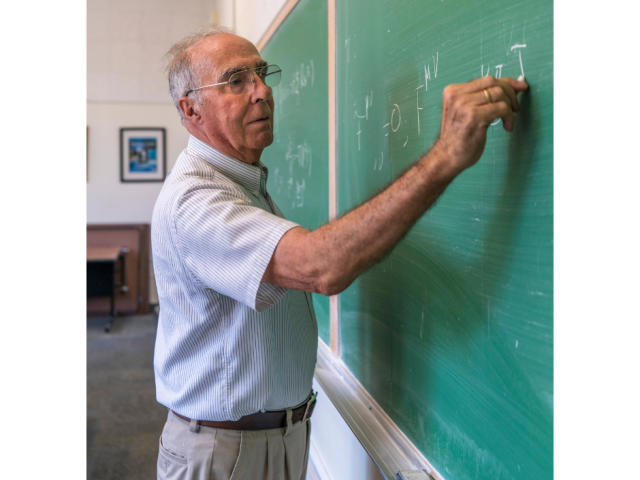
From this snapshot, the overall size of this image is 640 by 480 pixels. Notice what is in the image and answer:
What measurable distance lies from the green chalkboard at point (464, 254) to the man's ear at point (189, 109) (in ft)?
1.38

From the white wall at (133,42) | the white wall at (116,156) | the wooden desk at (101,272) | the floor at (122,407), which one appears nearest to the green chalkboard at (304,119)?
the floor at (122,407)

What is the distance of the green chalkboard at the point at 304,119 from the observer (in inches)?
68.8

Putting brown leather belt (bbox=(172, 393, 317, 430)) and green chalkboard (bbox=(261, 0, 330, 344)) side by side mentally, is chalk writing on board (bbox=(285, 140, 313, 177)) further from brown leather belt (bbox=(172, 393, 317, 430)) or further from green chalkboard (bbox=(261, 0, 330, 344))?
brown leather belt (bbox=(172, 393, 317, 430))

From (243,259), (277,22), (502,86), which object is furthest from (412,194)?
(277,22)

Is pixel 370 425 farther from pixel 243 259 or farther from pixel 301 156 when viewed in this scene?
pixel 301 156

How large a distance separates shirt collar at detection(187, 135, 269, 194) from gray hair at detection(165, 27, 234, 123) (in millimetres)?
117

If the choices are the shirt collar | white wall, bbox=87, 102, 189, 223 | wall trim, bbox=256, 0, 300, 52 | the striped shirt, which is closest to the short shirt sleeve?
the striped shirt

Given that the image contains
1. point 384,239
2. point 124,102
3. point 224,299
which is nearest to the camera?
point 384,239

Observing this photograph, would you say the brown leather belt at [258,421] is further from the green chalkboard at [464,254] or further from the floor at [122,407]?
the floor at [122,407]

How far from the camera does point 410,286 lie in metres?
1.14

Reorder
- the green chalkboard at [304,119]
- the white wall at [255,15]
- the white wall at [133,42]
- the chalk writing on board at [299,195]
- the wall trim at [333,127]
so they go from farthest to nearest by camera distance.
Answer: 1. the white wall at [133,42]
2. the white wall at [255,15]
3. the chalk writing on board at [299,195]
4. the green chalkboard at [304,119]
5. the wall trim at [333,127]

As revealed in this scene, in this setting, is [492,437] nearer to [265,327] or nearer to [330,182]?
[265,327]
